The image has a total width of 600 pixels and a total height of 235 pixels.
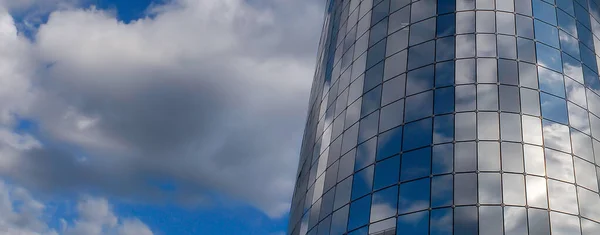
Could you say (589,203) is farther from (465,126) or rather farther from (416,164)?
(416,164)

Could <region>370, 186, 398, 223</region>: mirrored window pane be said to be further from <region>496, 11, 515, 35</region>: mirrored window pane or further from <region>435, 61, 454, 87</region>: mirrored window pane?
<region>496, 11, 515, 35</region>: mirrored window pane

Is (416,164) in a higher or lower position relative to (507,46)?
lower

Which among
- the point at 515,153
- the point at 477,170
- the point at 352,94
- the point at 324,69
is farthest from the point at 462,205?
the point at 324,69

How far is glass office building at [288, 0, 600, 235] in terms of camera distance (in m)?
30.8

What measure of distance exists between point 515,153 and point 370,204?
755 centimetres

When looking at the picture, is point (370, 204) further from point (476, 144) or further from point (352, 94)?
point (352, 94)

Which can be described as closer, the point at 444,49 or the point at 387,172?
the point at 387,172

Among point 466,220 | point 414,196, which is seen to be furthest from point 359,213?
point 466,220

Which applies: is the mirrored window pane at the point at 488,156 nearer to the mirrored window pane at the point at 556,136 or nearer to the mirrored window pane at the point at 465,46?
the mirrored window pane at the point at 556,136

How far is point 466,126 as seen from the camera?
32750 millimetres

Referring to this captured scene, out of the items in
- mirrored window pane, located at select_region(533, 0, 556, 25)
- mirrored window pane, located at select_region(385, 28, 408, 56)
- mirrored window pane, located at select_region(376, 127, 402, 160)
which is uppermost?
mirrored window pane, located at select_region(533, 0, 556, 25)

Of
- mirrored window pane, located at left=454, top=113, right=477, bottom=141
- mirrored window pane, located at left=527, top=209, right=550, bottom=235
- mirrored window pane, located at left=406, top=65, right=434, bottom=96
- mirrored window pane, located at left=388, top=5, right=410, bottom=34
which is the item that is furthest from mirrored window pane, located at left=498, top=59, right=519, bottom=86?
mirrored window pane, located at left=527, top=209, right=550, bottom=235

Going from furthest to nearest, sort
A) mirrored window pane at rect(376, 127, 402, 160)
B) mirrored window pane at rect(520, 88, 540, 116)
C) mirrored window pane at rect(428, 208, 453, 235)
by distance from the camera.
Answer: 1. mirrored window pane at rect(376, 127, 402, 160)
2. mirrored window pane at rect(520, 88, 540, 116)
3. mirrored window pane at rect(428, 208, 453, 235)

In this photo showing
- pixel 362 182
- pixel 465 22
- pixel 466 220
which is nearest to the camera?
pixel 466 220
